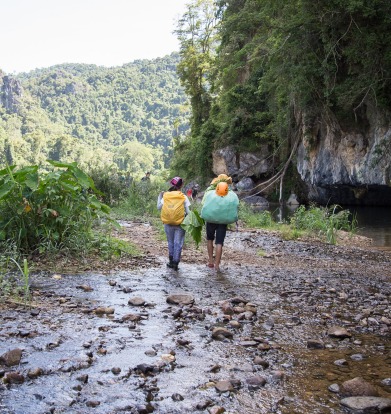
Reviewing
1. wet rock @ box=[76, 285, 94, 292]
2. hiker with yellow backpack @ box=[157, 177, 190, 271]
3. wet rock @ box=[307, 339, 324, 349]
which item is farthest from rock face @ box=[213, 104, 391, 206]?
wet rock @ box=[307, 339, 324, 349]

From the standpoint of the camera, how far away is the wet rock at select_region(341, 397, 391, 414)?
8.85 feet

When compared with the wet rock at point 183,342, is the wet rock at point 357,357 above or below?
above

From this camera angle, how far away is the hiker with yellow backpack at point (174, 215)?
23.3 feet

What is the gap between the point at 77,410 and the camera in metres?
2.62

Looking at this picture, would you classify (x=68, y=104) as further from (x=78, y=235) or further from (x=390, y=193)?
(x=78, y=235)

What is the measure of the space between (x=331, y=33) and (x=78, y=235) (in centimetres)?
1109

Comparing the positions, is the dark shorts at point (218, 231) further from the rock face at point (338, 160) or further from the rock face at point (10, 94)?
the rock face at point (10, 94)

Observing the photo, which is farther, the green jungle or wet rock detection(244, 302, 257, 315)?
the green jungle

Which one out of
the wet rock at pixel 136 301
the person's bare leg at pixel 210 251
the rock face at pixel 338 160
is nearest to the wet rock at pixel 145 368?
the wet rock at pixel 136 301

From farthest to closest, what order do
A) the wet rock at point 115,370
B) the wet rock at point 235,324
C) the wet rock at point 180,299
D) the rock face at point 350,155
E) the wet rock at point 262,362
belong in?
1. the rock face at point 350,155
2. the wet rock at point 180,299
3. the wet rock at point 235,324
4. the wet rock at point 262,362
5. the wet rock at point 115,370

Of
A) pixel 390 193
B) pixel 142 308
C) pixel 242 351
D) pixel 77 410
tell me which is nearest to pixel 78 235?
pixel 142 308

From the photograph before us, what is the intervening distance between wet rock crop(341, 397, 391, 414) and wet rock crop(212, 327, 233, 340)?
4.48 feet

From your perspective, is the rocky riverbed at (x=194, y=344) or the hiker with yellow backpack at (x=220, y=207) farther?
the hiker with yellow backpack at (x=220, y=207)

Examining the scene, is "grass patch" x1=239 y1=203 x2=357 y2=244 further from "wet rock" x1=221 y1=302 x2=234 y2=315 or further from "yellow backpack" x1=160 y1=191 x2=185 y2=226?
"wet rock" x1=221 y1=302 x2=234 y2=315
